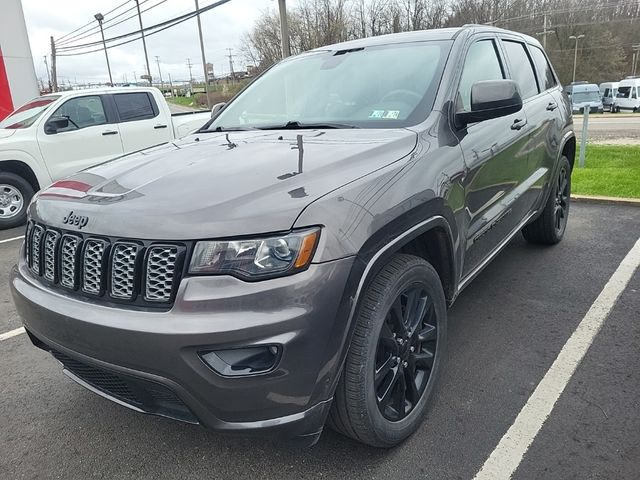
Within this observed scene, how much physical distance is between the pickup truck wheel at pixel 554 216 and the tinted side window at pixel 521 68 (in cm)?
88

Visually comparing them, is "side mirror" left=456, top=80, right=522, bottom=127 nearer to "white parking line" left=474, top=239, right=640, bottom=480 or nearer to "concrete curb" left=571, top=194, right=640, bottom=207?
"white parking line" left=474, top=239, right=640, bottom=480

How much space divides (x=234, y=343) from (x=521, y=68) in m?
3.40

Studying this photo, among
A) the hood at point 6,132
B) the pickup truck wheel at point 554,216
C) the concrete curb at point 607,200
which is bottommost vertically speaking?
the concrete curb at point 607,200

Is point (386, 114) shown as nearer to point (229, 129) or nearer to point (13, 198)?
point (229, 129)

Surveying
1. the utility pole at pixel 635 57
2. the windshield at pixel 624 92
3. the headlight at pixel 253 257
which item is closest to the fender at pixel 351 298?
the headlight at pixel 253 257

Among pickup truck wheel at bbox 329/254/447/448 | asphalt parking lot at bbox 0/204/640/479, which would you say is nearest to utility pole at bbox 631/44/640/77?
asphalt parking lot at bbox 0/204/640/479

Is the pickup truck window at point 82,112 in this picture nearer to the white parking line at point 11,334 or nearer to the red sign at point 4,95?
the red sign at point 4,95

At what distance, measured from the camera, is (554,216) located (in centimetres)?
Answer: 470

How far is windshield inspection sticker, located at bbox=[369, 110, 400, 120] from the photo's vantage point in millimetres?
2737

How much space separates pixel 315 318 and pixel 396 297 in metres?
0.51

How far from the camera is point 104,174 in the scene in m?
2.45

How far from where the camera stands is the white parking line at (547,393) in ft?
7.20

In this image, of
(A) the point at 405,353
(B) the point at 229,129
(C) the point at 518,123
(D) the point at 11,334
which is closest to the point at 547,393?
(A) the point at 405,353

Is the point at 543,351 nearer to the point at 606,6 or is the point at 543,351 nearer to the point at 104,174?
the point at 104,174
